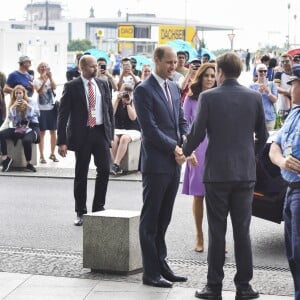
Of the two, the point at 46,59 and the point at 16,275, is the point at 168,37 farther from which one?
the point at 16,275

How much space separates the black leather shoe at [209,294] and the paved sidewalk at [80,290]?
0.09 meters

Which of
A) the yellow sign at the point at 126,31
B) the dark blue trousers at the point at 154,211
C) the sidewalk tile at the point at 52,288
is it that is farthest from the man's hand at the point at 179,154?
the yellow sign at the point at 126,31

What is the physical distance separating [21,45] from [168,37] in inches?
325

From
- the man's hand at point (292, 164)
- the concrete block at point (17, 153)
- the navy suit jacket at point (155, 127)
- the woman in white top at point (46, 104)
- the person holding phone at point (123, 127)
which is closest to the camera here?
the man's hand at point (292, 164)

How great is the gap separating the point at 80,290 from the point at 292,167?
7.42 ft

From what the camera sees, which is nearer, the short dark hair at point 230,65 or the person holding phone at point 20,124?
the short dark hair at point 230,65

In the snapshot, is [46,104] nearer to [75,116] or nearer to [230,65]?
[75,116]

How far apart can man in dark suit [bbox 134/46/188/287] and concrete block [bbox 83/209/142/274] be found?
0.43 meters

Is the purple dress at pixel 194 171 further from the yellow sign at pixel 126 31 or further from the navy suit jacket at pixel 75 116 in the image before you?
the yellow sign at pixel 126 31

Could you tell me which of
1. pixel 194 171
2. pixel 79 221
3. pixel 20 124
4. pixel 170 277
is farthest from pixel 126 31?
pixel 170 277

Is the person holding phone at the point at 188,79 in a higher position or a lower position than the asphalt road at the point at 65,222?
higher

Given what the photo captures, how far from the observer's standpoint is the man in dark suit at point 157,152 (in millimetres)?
7629

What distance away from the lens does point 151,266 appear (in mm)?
7754

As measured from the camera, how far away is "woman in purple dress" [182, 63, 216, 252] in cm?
902
